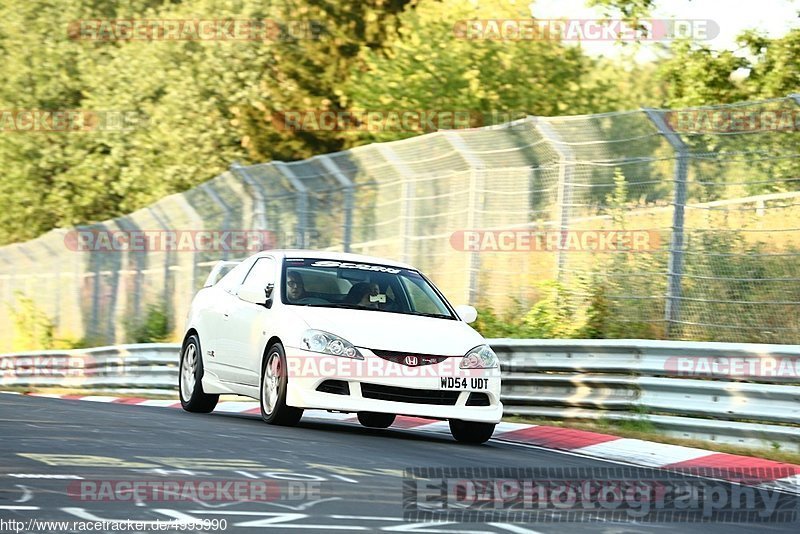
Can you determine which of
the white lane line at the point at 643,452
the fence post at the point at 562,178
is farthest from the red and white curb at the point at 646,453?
the fence post at the point at 562,178

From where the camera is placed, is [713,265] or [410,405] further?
[713,265]

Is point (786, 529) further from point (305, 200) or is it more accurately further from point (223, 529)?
point (305, 200)

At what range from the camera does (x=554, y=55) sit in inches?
1423

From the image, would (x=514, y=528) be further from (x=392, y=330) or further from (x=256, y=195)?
(x=256, y=195)

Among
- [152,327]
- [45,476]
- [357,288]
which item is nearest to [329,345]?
[357,288]

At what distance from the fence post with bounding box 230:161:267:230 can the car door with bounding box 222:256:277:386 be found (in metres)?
8.26

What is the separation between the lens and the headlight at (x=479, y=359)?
11773mm

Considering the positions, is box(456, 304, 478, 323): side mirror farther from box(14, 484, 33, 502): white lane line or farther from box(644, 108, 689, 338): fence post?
box(14, 484, 33, 502): white lane line

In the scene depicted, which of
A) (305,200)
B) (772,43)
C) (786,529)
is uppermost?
(772,43)

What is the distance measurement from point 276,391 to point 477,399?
5.23 feet

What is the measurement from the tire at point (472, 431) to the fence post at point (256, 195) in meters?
10.3

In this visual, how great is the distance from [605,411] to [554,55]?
931 inches

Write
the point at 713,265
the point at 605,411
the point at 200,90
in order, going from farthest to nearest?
the point at 200,90
the point at 713,265
the point at 605,411

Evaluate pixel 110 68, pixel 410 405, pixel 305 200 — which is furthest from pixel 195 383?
pixel 110 68
